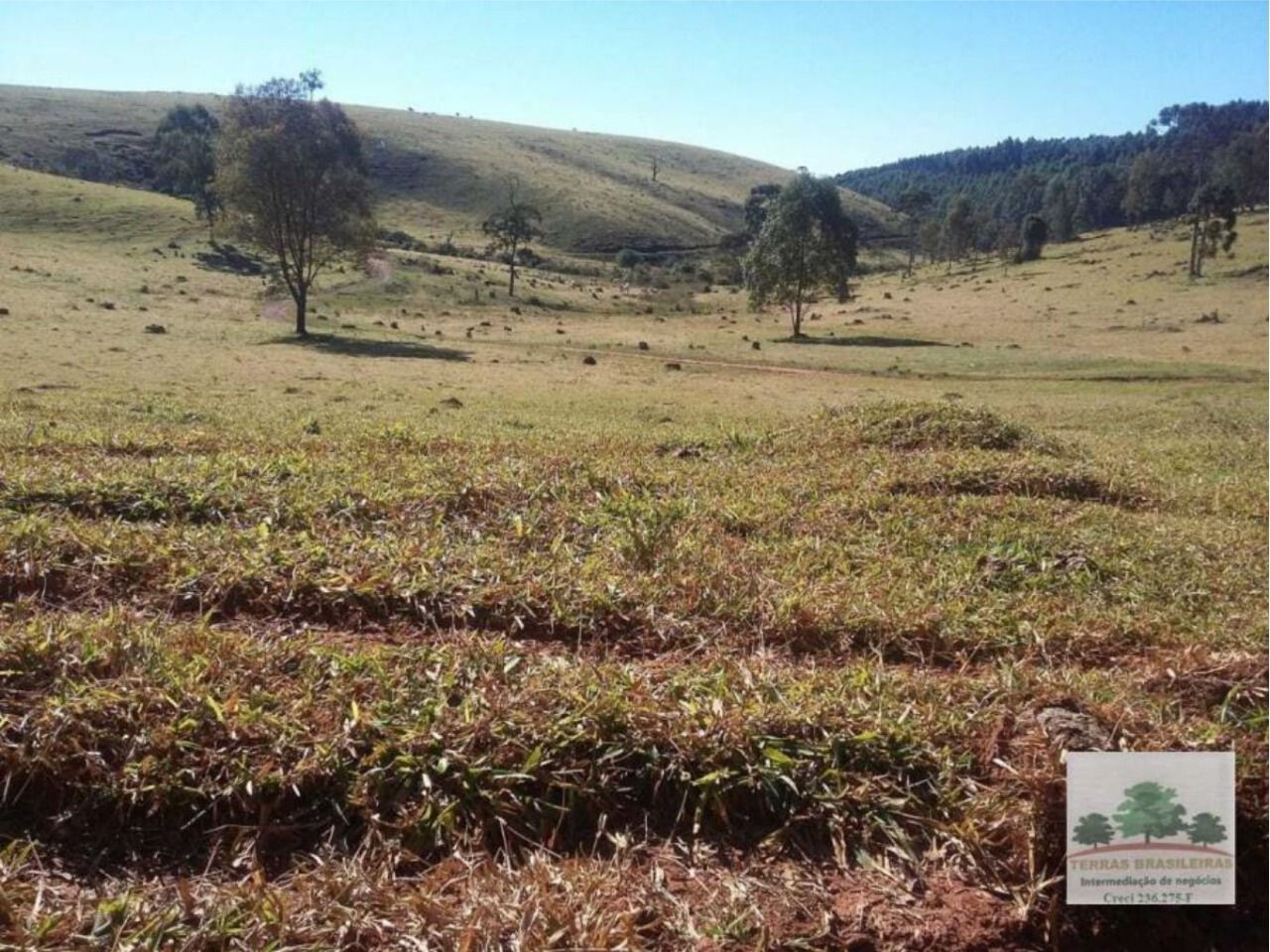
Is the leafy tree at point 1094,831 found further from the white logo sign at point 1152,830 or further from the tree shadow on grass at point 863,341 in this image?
the tree shadow on grass at point 863,341

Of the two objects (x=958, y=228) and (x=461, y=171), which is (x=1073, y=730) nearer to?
(x=958, y=228)

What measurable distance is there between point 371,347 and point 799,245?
85.7 ft

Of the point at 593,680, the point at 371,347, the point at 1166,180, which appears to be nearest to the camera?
the point at 593,680

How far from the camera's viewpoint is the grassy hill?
104 metres

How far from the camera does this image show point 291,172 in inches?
1451

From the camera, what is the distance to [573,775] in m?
3.21

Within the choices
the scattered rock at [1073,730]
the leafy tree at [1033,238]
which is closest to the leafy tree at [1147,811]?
the scattered rock at [1073,730]

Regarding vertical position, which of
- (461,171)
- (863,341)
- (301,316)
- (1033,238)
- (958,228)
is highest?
(461,171)

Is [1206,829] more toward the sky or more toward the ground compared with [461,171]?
more toward the ground

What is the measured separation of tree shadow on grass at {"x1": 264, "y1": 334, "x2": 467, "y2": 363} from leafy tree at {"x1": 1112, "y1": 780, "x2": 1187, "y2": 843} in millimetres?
31334

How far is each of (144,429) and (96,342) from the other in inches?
851

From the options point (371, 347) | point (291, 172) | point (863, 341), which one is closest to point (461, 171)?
point (863, 341)

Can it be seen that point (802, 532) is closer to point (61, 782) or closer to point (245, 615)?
point (245, 615)

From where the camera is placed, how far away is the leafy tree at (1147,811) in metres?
2.56
